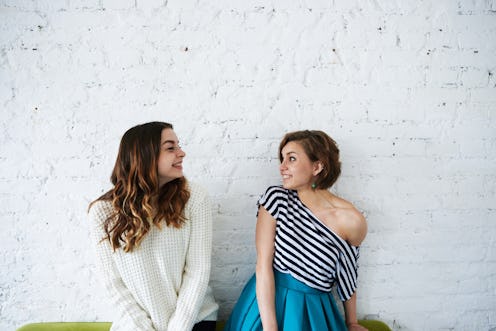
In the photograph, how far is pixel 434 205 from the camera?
5.24 ft

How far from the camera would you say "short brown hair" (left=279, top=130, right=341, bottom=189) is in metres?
1.31

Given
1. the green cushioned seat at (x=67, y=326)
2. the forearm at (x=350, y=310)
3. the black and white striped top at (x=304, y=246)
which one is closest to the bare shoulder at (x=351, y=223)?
the black and white striped top at (x=304, y=246)

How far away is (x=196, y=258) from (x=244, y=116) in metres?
0.70

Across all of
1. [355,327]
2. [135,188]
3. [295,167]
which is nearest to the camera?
[135,188]

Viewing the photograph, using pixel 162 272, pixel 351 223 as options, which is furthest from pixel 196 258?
pixel 351 223

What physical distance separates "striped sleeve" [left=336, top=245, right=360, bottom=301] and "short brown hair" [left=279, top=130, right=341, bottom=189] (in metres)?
0.31

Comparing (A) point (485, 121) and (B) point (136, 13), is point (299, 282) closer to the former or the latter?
(A) point (485, 121)

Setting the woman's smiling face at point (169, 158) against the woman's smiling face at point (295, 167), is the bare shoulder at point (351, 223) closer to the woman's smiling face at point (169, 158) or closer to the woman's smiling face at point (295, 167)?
the woman's smiling face at point (295, 167)

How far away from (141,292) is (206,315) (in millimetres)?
304

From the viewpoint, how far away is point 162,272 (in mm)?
1291

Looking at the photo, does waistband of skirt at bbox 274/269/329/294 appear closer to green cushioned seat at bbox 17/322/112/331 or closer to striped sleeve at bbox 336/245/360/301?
striped sleeve at bbox 336/245/360/301

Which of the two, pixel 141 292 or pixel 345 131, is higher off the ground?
pixel 345 131

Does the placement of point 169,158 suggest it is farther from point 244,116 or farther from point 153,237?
point 244,116

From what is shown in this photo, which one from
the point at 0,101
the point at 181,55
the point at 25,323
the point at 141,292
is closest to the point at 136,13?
the point at 181,55
